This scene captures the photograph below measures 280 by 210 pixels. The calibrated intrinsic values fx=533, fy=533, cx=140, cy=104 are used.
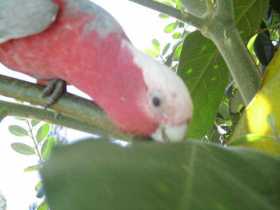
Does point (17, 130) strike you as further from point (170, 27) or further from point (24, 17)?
point (170, 27)

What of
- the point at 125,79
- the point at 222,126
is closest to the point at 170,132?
the point at 125,79

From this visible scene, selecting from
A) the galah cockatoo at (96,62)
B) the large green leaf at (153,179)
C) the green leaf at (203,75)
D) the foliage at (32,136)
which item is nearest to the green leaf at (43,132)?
the foliage at (32,136)

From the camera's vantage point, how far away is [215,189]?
33 centimetres

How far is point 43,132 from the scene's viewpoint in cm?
128

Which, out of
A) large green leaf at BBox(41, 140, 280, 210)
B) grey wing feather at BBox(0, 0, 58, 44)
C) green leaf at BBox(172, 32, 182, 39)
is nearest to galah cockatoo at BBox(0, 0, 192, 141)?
grey wing feather at BBox(0, 0, 58, 44)

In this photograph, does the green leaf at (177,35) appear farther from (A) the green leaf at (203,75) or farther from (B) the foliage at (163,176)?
(B) the foliage at (163,176)

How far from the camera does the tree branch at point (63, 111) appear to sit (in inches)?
28.5

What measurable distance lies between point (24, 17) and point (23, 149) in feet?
1.28

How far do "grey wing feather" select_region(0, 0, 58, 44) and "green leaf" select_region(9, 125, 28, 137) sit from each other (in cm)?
31

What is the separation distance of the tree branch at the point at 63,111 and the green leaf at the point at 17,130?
516 millimetres

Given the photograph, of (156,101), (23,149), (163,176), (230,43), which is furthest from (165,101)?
(23,149)

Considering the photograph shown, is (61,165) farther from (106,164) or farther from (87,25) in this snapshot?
(87,25)

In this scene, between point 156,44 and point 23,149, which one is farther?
point 156,44

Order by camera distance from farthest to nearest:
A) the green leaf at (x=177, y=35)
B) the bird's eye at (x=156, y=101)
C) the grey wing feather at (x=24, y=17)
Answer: the green leaf at (x=177, y=35) → the grey wing feather at (x=24, y=17) → the bird's eye at (x=156, y=101)
